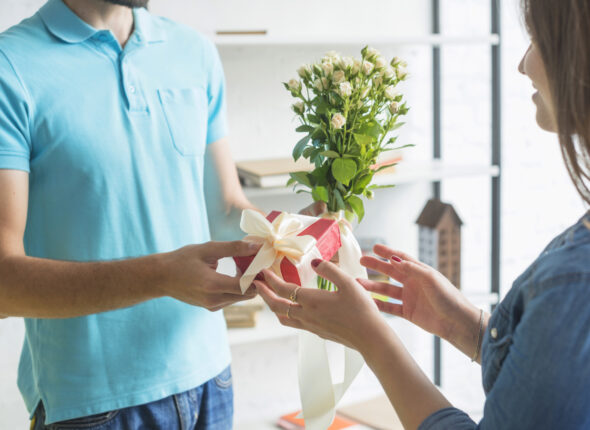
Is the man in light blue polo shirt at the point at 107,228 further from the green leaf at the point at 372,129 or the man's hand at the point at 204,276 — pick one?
the green leaf at the point at 372,129

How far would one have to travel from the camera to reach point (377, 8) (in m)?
2.21

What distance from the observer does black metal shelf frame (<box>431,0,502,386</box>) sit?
81.4 inches

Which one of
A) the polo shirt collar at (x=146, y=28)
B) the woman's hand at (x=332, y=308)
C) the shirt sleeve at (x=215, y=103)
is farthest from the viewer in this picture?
the shirt sleeve at (x=215, y=103)

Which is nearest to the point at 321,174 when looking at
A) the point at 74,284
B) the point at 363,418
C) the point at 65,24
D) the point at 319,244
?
the point at 319,244

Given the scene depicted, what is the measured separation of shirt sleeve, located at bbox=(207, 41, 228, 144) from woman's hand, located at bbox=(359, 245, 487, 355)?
1.72ft

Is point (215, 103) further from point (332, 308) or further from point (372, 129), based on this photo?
point (332, 308)

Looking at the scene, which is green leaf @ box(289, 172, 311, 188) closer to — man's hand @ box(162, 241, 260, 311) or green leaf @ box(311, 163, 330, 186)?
green leaf @ box(311, 163, 330, 186)

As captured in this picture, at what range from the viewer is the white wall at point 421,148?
205 cm

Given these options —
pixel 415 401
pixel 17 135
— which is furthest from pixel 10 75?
pixel 415 401

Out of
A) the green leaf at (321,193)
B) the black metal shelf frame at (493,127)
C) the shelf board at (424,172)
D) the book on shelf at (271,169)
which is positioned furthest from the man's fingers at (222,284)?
the black metal shelf frame at (493,127)

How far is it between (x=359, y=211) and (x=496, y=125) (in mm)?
1121

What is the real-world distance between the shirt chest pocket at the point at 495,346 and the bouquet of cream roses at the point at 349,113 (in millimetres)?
376

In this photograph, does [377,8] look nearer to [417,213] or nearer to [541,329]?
[417,213]

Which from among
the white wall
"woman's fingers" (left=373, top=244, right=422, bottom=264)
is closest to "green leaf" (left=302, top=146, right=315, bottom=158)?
"woman's fingers" (left=373, top=244, right=422, bottom=264)
